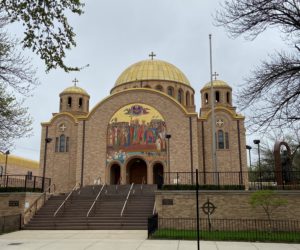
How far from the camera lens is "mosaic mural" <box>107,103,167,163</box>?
3225 centimetres

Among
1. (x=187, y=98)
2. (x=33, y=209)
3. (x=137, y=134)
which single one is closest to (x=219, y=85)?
(x=187, y=98)

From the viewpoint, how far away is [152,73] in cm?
4134

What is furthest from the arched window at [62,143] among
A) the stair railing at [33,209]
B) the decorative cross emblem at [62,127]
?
the stair railing at [33,209]

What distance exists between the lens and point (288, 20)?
1302cm

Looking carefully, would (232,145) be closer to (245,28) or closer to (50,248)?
(245,28)

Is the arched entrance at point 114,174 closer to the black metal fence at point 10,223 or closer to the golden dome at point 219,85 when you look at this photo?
the golden dome at point 219,85

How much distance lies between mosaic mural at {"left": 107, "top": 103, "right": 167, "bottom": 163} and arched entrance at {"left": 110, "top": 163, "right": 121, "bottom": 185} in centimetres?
137

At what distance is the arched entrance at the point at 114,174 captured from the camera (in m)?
33.4

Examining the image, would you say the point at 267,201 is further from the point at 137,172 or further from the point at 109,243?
the point at 137,172

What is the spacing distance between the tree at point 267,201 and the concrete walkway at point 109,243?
11.3 ft

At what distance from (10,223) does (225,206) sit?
1139 centimetres

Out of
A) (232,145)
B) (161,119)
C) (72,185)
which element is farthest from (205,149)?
(72,185)

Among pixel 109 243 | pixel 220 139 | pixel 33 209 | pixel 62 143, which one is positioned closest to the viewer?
pixel 109 243

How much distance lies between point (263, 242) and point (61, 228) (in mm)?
10448
